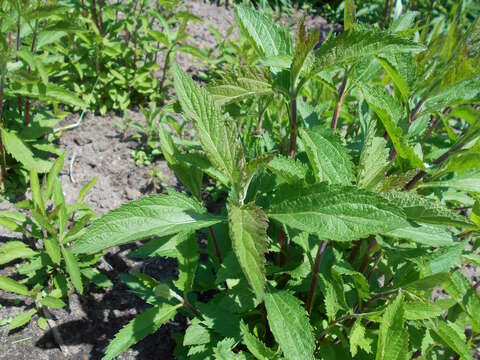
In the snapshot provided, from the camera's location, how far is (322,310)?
188cm

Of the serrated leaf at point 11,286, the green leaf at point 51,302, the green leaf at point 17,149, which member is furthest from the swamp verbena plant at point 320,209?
the green leaf at point 17,149

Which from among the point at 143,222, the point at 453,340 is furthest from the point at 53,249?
the point at 453,340

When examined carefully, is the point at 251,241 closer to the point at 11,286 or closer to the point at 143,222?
the point at 143,222

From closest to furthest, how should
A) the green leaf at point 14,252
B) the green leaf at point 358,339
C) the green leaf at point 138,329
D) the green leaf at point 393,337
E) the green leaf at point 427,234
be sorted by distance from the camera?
the green leaf at point 393,337 < the green leaf at point 427,234 < the green leaf at point 358,339 < the green leaf at point 138,329 < the green leaf at point 14,252

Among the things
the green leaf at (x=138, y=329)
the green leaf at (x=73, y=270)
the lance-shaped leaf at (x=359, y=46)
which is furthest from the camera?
the green leaf at (x=73, y=270)

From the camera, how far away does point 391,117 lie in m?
1.38

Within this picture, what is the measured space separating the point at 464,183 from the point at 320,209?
2.17 feet

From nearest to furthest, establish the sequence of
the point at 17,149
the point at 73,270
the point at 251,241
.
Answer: the point at 251,241, the point at 73,270, the point at 17,149

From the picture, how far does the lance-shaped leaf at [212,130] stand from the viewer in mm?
1230

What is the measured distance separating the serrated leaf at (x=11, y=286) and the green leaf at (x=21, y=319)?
10cm

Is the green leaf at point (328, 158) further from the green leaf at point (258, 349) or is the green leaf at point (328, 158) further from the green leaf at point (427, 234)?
the green leaf at point (258, 349)

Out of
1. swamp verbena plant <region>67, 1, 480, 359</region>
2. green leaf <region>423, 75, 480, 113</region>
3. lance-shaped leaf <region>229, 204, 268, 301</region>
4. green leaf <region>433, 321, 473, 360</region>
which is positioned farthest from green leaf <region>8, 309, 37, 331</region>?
green leaf <region>423, 75, 480, 113</region>

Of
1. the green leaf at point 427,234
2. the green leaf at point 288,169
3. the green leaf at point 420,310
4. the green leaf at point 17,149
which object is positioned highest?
the green leaf at point 288,169

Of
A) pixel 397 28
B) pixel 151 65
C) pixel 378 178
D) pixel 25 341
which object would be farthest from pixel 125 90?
pixel 378 178
